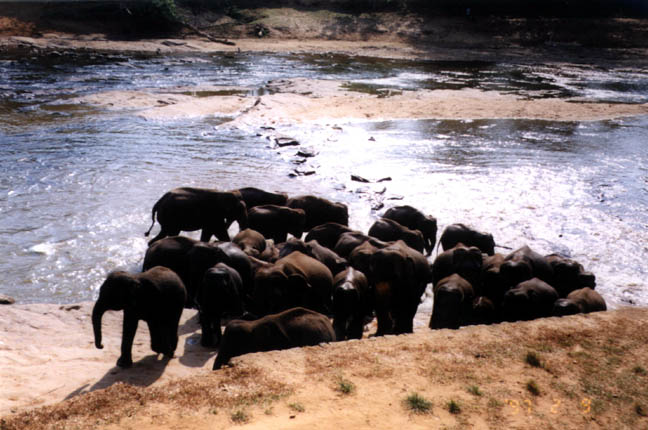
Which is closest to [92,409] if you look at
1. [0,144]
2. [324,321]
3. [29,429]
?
[29,429]

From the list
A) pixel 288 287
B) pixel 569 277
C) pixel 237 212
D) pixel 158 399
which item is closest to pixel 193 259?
pixel 288 287

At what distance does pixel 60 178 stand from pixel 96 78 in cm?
1866

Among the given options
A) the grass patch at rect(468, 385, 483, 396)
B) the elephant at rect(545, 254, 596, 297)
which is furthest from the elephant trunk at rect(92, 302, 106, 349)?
the elephant at rect(545, 254, 596, 297)

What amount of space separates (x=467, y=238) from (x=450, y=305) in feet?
9.97

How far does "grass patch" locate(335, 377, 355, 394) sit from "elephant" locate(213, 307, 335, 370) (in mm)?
1004

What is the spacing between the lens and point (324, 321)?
710 centimetres

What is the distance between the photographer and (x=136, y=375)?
6.72m

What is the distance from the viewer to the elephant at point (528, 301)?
8359mm

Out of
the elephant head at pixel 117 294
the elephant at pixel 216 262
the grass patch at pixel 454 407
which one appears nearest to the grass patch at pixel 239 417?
the grass patch at pixel 454 407

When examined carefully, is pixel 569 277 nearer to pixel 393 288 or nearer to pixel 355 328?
pixel 393 288

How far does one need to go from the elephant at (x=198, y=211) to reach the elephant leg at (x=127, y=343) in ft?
13.6

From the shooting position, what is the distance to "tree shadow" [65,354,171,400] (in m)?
6.36

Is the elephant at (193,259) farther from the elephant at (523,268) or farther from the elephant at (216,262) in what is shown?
the elephant at (523,268)

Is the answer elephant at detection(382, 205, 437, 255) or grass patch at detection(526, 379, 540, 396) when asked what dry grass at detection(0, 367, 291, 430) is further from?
→ elephant at detection(382, 205, 437, 255)
